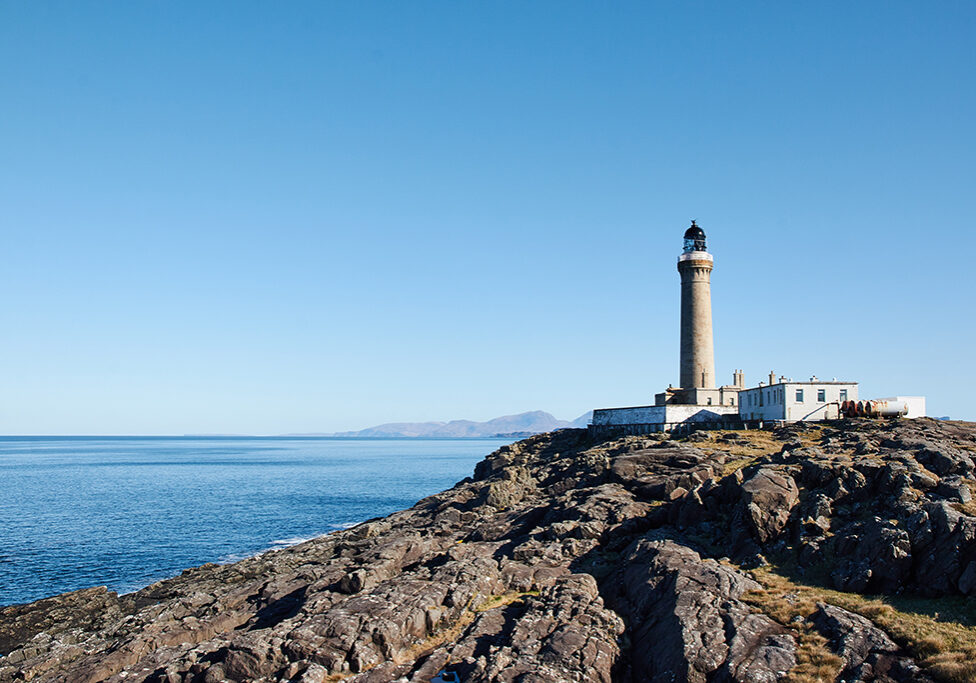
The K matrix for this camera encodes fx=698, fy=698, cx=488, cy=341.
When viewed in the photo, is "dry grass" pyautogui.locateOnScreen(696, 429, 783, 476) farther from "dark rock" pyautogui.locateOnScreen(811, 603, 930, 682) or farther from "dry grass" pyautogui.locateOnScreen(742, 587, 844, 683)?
"dark rock" pyautogui.locateOnScreen(811, 603, 930, 682)

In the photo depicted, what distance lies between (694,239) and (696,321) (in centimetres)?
1156

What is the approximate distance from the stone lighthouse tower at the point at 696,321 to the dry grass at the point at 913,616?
193 ft

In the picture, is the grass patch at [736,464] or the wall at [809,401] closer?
the grass patch at [736,464]

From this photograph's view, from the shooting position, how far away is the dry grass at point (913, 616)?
22.8m

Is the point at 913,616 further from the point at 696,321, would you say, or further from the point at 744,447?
the point at 696,321

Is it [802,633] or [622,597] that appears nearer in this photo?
[802,633]

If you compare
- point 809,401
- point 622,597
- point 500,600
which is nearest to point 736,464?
point 622,597

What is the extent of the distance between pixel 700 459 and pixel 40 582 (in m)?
51.3

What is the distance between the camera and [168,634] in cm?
3350

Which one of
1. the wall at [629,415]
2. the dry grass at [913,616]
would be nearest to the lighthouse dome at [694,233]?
the wall at [629,415]

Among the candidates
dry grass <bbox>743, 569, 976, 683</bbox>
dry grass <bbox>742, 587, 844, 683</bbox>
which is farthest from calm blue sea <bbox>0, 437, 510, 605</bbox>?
dry grass <bbox>743, 569, 976, 683</bbox>

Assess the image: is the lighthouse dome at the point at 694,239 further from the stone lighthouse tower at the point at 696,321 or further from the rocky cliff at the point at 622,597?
the rocky cliff at the point at 622,597

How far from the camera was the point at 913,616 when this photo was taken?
26125 millimetres

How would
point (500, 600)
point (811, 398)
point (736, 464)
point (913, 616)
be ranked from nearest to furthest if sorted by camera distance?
point (913, 616) < point (500, 600) < point (736, 464) < point (811, 398)
